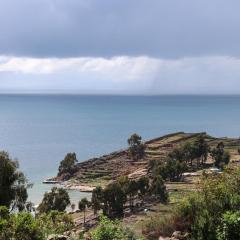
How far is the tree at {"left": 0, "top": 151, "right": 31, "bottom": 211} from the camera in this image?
37.1 m

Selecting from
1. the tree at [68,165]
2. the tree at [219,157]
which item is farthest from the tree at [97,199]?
the tree at [68,165]

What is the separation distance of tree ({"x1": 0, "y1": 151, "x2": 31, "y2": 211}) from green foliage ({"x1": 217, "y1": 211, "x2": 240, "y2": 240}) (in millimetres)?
21087

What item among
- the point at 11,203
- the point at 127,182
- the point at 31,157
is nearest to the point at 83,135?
the point at 31,157

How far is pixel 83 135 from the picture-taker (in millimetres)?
198750

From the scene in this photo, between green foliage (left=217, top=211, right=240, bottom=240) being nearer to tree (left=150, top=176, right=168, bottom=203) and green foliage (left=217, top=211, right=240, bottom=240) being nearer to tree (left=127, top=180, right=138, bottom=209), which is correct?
tree (left=150, top=176, right=168, bottom=203)

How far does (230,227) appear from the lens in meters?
20.4

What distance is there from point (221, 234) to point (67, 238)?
265 inches

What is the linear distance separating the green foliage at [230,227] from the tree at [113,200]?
4448cm

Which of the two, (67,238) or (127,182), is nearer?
(67,238)

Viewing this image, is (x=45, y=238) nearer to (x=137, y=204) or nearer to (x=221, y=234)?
(x=221, y=234)

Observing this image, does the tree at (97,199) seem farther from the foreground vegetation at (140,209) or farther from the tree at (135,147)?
the tree at (135,147)

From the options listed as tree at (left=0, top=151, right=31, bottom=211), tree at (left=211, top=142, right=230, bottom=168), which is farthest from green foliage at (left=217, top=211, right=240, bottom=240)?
tree at (left=211, top=142, right=230, bottom=168)

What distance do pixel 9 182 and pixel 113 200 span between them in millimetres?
29421

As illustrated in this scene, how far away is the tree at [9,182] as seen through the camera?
122 feet
